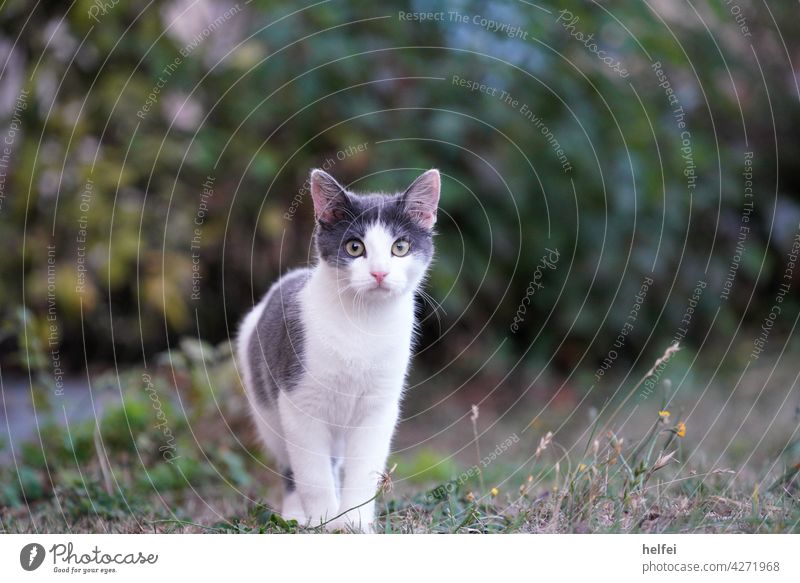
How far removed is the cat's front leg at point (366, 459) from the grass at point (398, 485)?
11cm

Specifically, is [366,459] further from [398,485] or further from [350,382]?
[398,485]

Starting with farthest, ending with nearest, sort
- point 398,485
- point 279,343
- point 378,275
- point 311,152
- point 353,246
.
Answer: point 311,152 < point 398,485 < point 279,343 < point 353,246 < point 378,275

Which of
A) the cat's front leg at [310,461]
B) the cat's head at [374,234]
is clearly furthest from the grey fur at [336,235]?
the cat's front leg at [310,461]

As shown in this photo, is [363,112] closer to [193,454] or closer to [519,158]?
[519,158]

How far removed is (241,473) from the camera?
466 cm

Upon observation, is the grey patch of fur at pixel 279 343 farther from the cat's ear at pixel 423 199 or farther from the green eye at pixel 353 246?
the cat's ear at pixel 423 199

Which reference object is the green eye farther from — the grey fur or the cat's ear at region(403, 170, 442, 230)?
the cat's ear at region(403, 170, 442, 230)

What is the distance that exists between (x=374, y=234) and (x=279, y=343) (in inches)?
24.2

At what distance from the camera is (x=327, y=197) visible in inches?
129

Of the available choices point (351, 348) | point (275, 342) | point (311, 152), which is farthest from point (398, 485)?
point (311, 152)

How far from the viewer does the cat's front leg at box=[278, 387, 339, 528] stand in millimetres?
3289

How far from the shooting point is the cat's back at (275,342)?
11.0ft

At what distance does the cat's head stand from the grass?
2.26 ft

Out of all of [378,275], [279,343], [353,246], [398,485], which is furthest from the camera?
[398,485]
